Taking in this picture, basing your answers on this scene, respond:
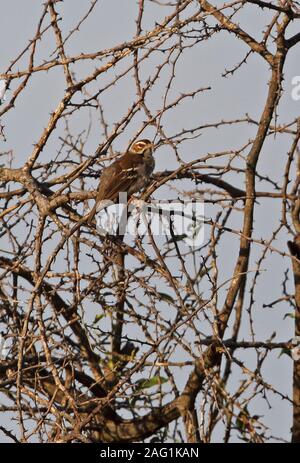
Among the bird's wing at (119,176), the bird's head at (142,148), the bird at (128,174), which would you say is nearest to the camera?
the bird's wing at (119,176)

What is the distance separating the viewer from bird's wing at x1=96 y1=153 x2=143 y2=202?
7.88 m

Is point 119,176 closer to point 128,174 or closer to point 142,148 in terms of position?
point 128,174

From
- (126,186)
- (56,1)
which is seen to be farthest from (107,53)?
(126,186)

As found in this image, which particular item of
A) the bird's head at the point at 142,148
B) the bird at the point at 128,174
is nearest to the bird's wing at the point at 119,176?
the bird at the point at 128,174

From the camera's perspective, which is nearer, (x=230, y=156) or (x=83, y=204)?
(x=230, y=156)

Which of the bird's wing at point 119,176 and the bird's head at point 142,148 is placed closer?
the bird's wing at point 119,176

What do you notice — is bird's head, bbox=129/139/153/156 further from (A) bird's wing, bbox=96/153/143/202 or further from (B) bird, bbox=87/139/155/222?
(A) bird's wing, bbox=96/153/143/202

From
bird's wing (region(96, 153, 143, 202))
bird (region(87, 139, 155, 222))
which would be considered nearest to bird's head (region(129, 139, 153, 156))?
bird (region(87, 139, 155, 222))

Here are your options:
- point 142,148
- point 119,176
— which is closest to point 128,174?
point 119,176

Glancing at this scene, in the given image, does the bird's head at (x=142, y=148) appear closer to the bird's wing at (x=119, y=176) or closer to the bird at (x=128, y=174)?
the bird at (x=128, y=174)

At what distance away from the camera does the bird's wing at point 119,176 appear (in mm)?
7883

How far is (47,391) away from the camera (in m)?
7.86
